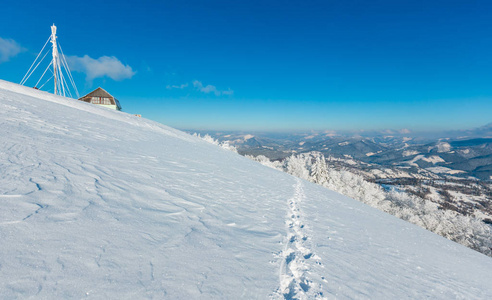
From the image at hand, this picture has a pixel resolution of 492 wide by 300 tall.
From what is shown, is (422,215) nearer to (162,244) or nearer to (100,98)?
(162,244)

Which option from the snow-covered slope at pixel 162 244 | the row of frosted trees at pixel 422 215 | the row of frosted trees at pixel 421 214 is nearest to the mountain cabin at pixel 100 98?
the row of frosted trees at pixel 421 214

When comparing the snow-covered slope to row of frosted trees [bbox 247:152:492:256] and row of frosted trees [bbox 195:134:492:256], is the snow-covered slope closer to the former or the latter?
row of frosted trees [bbox 195:134:492:256]

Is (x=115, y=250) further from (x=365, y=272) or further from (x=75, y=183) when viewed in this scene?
(x=365, y=272)

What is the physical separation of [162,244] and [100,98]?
141ft

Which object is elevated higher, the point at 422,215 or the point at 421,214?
the point at 422,215

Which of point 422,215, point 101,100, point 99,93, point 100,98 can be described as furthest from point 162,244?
point 422,215

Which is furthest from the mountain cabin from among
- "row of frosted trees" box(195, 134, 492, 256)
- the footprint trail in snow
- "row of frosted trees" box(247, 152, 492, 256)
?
the footprint trail in snow

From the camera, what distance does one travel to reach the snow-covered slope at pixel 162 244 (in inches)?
93.7

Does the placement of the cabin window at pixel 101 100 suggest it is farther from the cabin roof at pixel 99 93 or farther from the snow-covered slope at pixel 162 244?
the snow-covered slope at pixel 162 244

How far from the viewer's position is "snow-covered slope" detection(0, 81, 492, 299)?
238 centimetres

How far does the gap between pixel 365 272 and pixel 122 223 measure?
17.1 feet

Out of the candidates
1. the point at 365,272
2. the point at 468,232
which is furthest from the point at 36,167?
the point at 468,232

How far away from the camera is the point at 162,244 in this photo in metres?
3.36

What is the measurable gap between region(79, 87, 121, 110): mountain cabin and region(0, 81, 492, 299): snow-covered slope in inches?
1344
